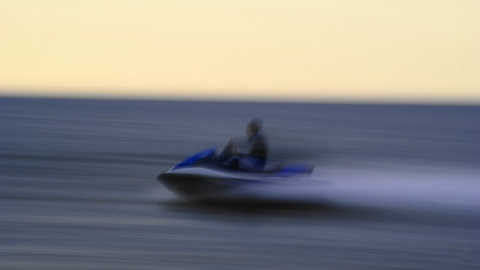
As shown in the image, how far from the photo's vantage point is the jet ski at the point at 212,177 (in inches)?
508

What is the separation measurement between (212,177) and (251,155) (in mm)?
593

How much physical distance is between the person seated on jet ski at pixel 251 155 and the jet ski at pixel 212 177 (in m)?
0.07

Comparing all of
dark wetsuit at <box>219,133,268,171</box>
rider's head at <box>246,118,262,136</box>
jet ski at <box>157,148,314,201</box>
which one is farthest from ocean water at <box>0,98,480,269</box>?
rider's head at <box>246,118,262,136</box>

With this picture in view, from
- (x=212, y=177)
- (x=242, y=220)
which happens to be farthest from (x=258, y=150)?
(x=242, y=220)

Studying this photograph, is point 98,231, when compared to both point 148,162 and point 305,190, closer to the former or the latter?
point 305,190

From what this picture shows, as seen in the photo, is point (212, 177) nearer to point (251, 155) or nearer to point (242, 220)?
point (251, 155)

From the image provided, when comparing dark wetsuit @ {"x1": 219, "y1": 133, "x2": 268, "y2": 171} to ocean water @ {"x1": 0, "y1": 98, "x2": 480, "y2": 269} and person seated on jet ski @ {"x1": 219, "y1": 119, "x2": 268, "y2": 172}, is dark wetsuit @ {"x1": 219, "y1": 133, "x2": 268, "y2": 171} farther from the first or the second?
ocean water @ {"x1": 0, "y1": 98, "x2": 480, "y2": 269}

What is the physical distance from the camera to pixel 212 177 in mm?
12977

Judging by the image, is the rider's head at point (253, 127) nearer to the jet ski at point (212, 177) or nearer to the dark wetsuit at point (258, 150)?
the dark wetsuit at point (258, 150)

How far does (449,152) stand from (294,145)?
15184 millimetres

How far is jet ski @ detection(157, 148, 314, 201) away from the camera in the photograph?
12906 millimetres

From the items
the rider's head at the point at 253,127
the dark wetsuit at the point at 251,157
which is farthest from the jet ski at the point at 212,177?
the rider's head at the point at 253,127

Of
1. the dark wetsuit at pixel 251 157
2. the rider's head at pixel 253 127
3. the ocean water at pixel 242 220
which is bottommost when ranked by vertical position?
the ocean water at pixel 242 220

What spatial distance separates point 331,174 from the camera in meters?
18.5
